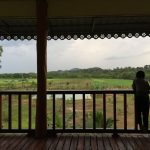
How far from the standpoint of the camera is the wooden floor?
544 cm

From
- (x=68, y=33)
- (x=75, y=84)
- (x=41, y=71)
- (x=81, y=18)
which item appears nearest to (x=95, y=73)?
(x=75, y=84)

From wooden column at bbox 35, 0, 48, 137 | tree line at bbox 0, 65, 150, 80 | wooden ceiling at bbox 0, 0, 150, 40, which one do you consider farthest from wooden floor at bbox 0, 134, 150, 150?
wooden ceiling at bbox 0, 0, 150, 40

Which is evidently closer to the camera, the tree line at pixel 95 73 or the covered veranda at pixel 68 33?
the covered veranda at pixel 68 33

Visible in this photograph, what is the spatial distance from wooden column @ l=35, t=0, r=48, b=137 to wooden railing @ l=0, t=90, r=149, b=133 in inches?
12.0

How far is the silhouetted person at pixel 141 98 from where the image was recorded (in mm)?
6234

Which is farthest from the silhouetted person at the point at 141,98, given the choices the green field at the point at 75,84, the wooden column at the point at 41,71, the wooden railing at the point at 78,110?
the wooden column at the point at 41,71

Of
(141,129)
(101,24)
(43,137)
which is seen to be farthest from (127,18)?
(43,137)

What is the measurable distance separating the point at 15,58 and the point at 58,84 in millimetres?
2307

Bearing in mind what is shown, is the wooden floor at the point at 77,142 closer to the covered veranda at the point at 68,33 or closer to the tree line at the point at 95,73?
the covered veranda at the point at 68,33

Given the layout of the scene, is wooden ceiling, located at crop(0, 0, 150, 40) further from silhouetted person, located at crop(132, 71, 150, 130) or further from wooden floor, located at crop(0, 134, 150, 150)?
wooden floor, located at crop(0, 134, 150, 150)

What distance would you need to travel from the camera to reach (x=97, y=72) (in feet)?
26.8

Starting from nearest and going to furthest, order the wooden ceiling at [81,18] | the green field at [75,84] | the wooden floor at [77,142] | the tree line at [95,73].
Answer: the wooden floor at [77,142] → the wooden ceiling at [81,18] → the green field at [75,84] → the tree line at [95,73]

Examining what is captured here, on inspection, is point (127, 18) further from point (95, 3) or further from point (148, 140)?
point (148, 140)

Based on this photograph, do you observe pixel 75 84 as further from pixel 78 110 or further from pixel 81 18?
pixel 81 18
